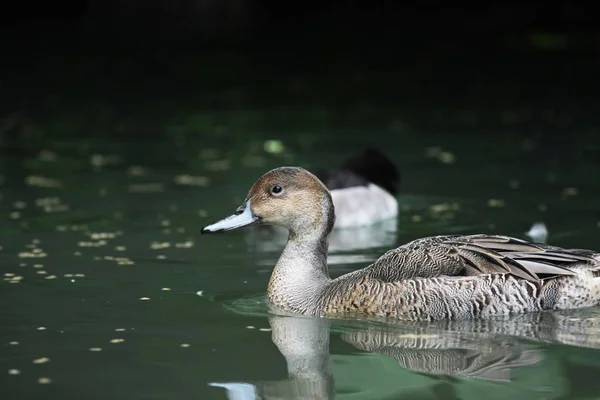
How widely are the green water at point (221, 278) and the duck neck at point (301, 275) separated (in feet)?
0.59

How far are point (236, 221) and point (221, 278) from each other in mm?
1079

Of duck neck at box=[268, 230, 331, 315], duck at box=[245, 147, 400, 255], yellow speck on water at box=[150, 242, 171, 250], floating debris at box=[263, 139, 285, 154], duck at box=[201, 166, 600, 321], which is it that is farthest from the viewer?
floating debris at box=[263, 139, 285, 154]

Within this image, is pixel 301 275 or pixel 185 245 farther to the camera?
pixel 185 245

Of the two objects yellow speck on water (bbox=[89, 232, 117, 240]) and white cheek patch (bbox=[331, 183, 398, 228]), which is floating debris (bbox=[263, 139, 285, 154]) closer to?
white cheek patch (bbox=[331, 183, 398, 228])

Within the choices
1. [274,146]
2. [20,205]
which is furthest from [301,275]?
[274,146]

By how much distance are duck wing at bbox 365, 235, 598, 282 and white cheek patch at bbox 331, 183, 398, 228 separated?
3.91 metres

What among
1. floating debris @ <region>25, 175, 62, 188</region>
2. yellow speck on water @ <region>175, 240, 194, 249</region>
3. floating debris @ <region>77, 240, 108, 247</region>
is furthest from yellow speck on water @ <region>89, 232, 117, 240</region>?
floating debris @ <region>25, 175, 62, 188</region>

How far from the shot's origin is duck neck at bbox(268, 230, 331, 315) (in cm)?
916

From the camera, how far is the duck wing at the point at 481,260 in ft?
28.9

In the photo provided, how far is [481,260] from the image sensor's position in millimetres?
8859

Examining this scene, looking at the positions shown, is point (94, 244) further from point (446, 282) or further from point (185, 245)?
point (446, 282)

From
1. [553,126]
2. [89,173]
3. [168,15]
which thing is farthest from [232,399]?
[168,15]

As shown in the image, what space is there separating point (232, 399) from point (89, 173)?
8565 mm

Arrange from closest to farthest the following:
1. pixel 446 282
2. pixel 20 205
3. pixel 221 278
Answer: pixel 446 282
pixel 221 278
pixel 20 205
